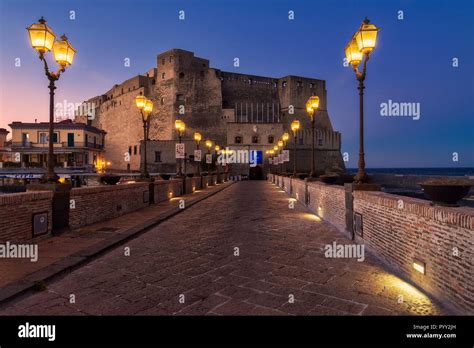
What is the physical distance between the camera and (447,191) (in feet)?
13.0

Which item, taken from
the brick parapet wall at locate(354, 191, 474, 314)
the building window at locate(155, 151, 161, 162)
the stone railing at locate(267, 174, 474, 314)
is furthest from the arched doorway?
the brick parapet wall at locate(354, 191, 474, 314)

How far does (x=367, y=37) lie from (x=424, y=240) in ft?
17.4

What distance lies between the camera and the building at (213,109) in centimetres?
6047

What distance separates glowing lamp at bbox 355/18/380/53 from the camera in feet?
23.7

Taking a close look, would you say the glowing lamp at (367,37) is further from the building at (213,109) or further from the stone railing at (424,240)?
the building at (213,109)

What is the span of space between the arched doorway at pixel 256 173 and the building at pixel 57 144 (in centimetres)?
2630

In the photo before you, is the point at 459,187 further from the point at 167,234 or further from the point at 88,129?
the point at 88,129

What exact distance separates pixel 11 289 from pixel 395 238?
568 centimetres

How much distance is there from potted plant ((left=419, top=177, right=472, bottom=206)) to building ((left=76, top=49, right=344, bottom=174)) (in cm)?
5164

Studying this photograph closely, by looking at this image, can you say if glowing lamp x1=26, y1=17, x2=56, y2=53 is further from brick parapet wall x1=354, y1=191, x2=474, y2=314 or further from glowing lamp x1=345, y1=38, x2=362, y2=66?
brick parapet wall x1=354, y1=191, x2=474, y2=314
